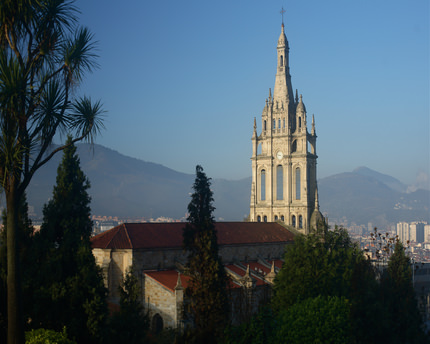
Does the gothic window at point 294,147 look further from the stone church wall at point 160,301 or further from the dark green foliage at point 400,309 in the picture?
the stone church wall at point 160,301

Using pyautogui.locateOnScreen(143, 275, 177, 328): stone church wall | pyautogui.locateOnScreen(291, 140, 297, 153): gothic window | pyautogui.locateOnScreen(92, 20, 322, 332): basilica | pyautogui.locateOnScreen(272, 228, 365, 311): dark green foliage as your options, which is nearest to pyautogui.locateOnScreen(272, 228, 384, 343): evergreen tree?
pyautogui.locateOnScreen(272, 228, 365, 311): dark green foliage

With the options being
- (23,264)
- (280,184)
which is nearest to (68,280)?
(23,264)

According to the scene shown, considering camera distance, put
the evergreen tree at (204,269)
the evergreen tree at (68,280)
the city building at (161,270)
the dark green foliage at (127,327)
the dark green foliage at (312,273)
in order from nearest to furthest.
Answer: the evergreen tree at (68,280), the dark green foliage at (127,327), the evergreen tree at (204,269), the dark green foliage at (312,273), the city building at (161,270)

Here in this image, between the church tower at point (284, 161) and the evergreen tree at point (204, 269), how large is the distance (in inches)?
1389

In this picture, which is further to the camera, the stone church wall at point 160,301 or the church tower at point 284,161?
the church tower at point 284,161

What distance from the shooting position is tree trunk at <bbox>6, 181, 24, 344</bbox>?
67.0 ft

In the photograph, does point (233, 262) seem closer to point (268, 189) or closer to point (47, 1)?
point (268, 189)

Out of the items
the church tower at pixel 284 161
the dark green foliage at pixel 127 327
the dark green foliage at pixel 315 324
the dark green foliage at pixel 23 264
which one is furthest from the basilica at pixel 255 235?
the dark green foliage at pixel 23 264

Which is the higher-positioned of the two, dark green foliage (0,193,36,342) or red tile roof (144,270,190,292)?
dark green foliage (0,193,36,342)

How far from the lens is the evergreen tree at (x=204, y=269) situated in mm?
36156

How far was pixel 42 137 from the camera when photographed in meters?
22.1

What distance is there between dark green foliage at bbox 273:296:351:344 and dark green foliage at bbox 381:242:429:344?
5129 mm

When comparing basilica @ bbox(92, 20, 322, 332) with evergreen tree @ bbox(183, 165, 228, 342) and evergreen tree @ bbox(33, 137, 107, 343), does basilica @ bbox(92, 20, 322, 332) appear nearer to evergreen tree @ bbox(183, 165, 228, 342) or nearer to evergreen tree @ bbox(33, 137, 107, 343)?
evergreen tree @ bbox(183, 165, 228, 342)

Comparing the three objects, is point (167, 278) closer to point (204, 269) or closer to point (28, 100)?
point (204, 269)
